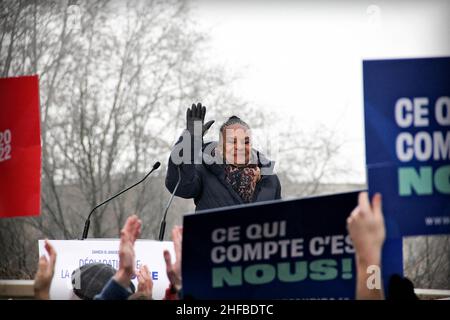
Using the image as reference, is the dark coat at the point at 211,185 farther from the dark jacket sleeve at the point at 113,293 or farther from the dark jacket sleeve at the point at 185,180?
the dark jacket sleeve at the point at 113,293

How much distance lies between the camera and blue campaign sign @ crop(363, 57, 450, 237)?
2.52 metres

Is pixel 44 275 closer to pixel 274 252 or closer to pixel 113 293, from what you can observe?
pixel 113 293

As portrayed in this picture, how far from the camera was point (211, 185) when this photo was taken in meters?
3.52

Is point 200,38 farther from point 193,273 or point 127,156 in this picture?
point 193,273

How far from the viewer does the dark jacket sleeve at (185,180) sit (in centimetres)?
351

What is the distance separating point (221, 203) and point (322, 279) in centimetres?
114

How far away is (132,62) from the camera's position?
14.4 feet

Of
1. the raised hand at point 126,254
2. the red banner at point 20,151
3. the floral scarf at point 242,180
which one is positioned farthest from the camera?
the floral scarf at point 242,180

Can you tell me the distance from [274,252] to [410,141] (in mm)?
629

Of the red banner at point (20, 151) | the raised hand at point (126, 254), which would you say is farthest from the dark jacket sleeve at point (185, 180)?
the raised hand at point (126, 254)

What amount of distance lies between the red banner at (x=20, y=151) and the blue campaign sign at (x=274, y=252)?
112 centimetres

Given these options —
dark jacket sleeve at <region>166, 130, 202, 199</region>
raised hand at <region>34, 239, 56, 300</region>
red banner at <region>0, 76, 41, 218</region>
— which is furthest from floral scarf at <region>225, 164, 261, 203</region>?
raised hand at <region>34, 239, 56, 300</region>

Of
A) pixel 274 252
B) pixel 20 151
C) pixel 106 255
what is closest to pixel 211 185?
pixel 106 255

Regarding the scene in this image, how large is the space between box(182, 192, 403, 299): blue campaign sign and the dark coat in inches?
42.0
